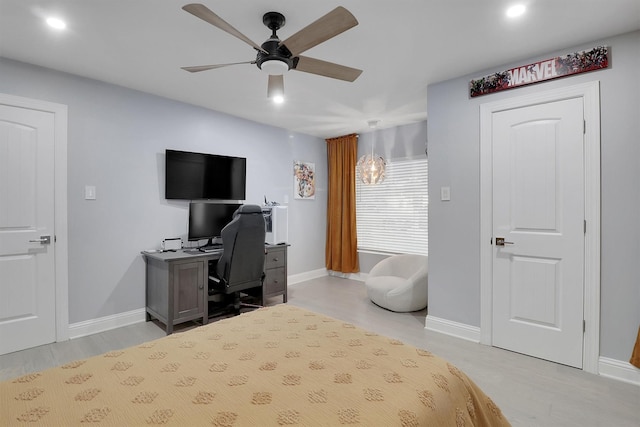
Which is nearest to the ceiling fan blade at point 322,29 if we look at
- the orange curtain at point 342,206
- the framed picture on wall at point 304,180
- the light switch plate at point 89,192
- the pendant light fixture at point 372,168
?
the light switch plate at point 89,192

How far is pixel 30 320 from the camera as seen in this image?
2.74 metres

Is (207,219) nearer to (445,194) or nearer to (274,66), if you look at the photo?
(274,66)

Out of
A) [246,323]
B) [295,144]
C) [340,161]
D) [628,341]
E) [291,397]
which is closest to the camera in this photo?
[291,397]

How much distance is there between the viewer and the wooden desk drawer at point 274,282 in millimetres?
3979

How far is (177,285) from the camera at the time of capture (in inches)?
120

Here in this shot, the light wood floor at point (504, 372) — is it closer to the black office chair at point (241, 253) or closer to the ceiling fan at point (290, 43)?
the black office chair at point (241, 253)

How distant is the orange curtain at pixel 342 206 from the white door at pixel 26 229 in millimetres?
3824

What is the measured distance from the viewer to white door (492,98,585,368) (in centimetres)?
245

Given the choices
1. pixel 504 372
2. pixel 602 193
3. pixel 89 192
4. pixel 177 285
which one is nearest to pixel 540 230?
pixel 602 193

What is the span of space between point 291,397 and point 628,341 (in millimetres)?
2625

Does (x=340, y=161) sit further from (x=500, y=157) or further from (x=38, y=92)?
(x=38, y=92)

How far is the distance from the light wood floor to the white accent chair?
0.12m

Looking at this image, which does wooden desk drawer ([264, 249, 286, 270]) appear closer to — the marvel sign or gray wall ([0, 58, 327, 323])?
gray wall ([0, 58, 327, 323])

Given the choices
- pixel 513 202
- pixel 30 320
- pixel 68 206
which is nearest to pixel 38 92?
pixel 68 206
